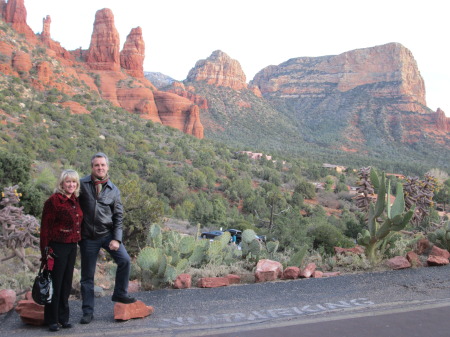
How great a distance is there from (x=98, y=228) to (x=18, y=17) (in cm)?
5468

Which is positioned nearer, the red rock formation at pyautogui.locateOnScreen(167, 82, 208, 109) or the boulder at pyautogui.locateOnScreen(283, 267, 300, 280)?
the boulder at pyautogui.locateOnScreen(283, 267, 300, 280)

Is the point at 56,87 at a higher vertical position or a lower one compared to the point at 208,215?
higher

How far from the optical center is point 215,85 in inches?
3903

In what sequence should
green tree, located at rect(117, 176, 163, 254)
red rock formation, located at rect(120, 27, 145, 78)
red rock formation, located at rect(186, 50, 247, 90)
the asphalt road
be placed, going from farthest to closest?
red rock formation, located at rect(186, 50, 247, 90), red rock formation, located at rect(120, 27, 145, 78), green tree, located at rect(117, 176, 163, 254), the asphalt road

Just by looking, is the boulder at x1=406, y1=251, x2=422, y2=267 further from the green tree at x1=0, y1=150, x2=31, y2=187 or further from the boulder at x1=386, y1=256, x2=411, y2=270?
the green tree at x1=0, y1=150, x2=31, y2=187

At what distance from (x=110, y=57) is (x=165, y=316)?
6158 cm

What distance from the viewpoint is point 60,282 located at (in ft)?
12.1

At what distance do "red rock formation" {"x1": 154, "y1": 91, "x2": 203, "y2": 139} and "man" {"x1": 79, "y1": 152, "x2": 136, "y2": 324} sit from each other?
177 feet

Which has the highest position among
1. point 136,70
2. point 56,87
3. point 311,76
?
point 311,76

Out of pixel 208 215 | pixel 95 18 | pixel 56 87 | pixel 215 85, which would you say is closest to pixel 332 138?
pixel 215 85

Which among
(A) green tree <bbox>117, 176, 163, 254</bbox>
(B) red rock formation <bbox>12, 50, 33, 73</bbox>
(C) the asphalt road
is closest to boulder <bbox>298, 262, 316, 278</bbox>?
(C) the asphalt road

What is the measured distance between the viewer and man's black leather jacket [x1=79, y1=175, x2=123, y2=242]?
3.84m

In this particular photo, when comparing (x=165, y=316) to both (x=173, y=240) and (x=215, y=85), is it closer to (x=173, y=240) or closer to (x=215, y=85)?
(x=173, y=240)

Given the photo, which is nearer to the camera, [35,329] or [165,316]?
[35,329]
